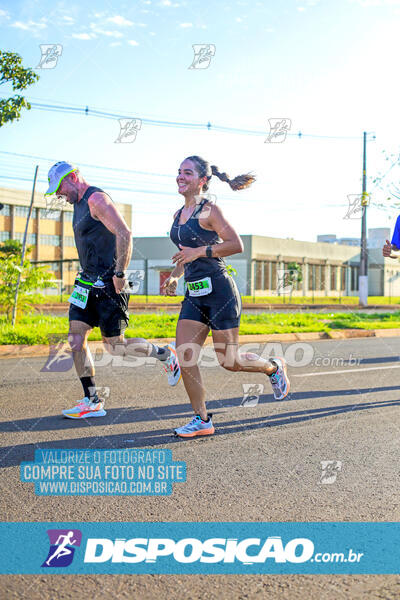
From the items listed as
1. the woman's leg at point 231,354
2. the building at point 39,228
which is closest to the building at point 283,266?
the building at point 39,228

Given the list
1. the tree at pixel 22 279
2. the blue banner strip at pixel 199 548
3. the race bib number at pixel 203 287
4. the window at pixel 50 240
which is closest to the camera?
the blue banner strip at pixel 199 548

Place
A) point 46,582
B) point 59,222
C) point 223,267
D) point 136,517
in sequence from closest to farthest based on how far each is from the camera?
point 46,582 → point 136,517 → point 223,267 → point 59,222

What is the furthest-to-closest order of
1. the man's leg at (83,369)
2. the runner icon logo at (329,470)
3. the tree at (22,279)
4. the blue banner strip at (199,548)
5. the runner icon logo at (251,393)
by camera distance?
the tree at (22,279) < the runner icon logo at (251,393) < the man's leg at (83,369) < the runner icon logo at (329,470) < the blue banner strip at (199,548)

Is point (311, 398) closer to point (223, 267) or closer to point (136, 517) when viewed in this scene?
point (223, 267)

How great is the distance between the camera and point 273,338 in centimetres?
1532

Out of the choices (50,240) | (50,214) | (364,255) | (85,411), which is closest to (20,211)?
(50,240)

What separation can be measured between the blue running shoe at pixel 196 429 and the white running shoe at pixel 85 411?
980 mm

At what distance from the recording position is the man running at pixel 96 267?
17.4 feet

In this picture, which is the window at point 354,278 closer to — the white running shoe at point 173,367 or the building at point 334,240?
the building at point 334,240

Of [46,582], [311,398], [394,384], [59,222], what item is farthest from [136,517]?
[59,222]

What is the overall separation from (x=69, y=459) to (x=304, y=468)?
56.5 inches

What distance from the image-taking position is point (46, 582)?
2.59m

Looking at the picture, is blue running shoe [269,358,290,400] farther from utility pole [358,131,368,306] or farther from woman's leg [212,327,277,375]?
utility pole [358,131,368,306]

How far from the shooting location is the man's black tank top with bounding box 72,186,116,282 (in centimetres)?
539
